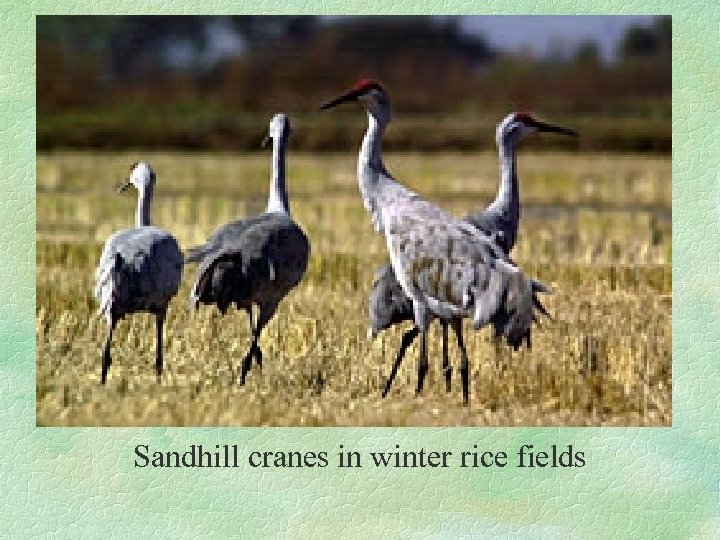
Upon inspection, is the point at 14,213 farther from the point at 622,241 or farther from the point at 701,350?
the point at 622,241

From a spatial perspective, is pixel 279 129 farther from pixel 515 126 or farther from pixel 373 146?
pixel 515 126

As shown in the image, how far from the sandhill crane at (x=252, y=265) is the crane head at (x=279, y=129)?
0.49 meters

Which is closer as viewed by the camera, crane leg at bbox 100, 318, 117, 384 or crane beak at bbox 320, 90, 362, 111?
crane beak at bbox 320, 90, 362, 111

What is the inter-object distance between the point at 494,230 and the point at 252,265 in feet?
3.90

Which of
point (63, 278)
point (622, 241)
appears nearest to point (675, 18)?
point (63, 278)

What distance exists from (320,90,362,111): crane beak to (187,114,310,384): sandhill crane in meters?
0.63

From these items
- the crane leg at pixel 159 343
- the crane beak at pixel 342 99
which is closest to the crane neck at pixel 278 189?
the crane beak at pixel 342 99

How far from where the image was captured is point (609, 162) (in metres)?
19.0

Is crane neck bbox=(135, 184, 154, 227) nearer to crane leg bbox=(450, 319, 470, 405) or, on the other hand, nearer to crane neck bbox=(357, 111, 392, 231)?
crane neck bbox=(357, 111, 392, 231)

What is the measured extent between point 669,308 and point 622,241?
316 cm

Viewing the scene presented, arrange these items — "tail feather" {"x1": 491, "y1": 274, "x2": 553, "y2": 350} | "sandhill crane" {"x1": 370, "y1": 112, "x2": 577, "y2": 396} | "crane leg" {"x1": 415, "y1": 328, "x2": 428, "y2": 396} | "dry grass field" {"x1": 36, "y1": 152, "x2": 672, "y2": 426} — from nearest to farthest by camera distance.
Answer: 1. "tail feather" {"x1": 491, "y1": 274, "x2": 553, "y2": 350}
2. "dry grass field" {"x1": 36, "y1": 152, "x2": 672, "y2": 426}
3. "crane leg" {"x1": 415, "y1": 328, "x2": 428, "y2": 396}
4. "sandhill crane" {"x1": 370, "y1": 112, "x2": 577, "y2": 396}

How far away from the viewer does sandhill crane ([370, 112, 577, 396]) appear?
26.3ft

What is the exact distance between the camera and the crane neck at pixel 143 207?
8461 mm

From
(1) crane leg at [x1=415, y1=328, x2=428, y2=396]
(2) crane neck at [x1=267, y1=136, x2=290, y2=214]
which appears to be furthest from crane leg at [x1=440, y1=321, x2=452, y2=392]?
(2) crane neck at [x1=267, y1=136, x2=290, y2=214]
